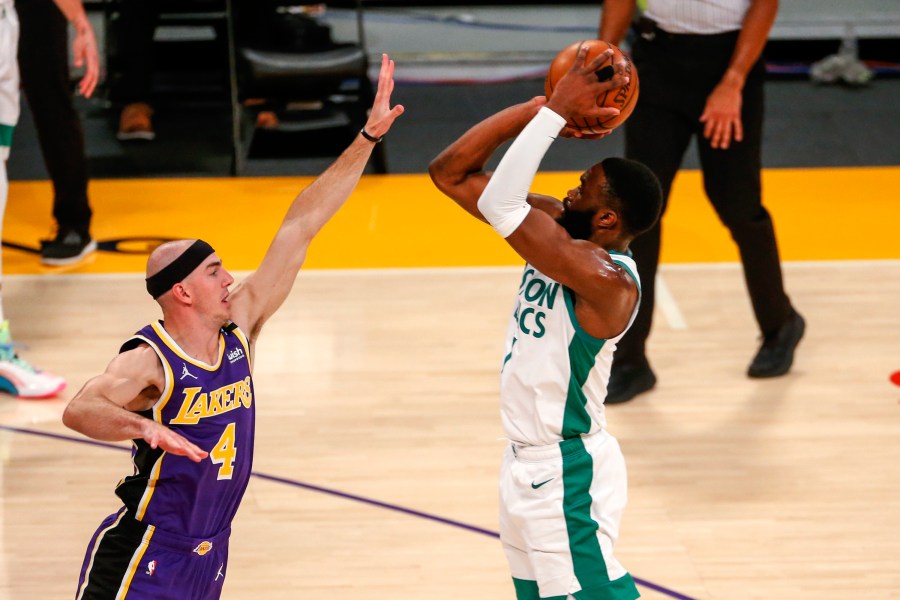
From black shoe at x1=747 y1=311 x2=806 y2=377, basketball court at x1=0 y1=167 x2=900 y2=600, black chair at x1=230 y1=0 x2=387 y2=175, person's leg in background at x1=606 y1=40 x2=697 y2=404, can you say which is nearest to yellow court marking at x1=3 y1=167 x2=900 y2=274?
basketball court at x1=0 y1=167 x2=900 y2=600

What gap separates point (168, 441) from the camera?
3025 mm

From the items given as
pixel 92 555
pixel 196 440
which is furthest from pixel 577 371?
pixel 92 555

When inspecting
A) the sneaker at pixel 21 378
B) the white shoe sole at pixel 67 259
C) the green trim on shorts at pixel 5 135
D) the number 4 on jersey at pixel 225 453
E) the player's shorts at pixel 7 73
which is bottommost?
the white shoe sole at pixel 67 259

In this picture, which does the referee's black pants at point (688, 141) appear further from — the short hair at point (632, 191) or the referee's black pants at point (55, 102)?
the referee's black pants at point (55, 102)

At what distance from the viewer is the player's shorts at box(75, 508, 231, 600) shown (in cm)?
340

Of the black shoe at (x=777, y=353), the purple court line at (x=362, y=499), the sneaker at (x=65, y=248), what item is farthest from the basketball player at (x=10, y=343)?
the black shoe at (x=777, y=353)

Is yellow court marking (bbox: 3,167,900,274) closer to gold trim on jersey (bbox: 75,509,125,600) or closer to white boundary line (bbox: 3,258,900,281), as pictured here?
white boundary line (bbox: 3,258,900,281)

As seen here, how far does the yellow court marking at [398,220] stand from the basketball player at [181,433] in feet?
12.9

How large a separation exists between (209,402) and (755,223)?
3192 millimetres

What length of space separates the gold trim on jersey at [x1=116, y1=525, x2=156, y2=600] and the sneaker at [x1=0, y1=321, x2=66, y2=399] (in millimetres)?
2585

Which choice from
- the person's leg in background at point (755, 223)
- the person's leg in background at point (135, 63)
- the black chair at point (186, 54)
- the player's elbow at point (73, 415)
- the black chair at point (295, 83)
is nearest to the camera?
the player's elbow at point (73, 415)

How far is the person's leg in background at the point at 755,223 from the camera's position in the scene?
18.7 feet

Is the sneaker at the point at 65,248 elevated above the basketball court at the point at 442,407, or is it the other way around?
the basketball court at the point at 442,407

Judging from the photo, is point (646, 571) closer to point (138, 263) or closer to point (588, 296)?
point (588, 296)
